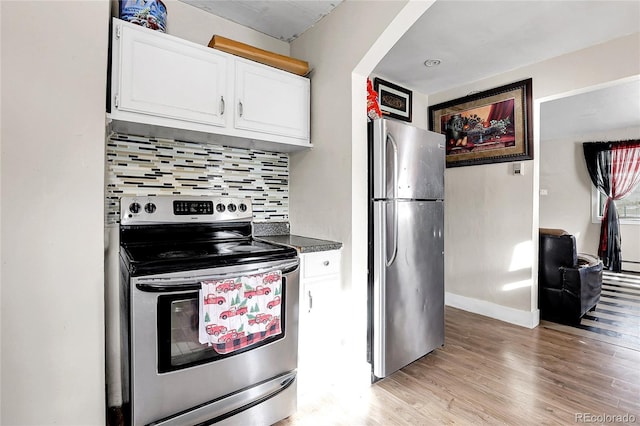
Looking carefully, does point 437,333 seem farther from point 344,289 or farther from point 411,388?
point 344,289

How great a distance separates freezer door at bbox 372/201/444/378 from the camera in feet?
6.61

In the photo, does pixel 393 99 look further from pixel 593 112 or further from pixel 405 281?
pixel 593 112

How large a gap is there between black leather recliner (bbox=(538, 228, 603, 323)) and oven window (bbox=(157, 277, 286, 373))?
324 centimetres

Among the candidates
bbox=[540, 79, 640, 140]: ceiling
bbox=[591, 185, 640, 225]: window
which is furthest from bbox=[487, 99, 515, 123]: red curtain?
bbox=[591, 185, 640, 225]: window

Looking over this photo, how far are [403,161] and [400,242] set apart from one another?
533 mm

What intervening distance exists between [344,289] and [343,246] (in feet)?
0.91

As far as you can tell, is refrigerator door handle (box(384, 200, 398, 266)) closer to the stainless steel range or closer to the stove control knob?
the stainless steel range

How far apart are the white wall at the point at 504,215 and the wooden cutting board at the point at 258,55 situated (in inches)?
84.0

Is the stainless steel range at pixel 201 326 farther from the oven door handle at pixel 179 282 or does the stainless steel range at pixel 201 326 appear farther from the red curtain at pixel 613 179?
the red curtain at pixel 613 179

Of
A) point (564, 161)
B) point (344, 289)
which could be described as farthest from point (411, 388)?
point (564, 161)

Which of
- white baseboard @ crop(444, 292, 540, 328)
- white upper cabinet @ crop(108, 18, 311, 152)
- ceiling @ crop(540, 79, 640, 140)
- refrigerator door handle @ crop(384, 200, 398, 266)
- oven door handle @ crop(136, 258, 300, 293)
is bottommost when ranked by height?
white baseboard @ crop(444, 292, 540, 328)

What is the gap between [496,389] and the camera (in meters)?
1.95

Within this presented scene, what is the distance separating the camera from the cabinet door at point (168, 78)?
1.54m

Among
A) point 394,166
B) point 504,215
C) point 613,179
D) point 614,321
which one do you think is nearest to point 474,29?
point 394,166
